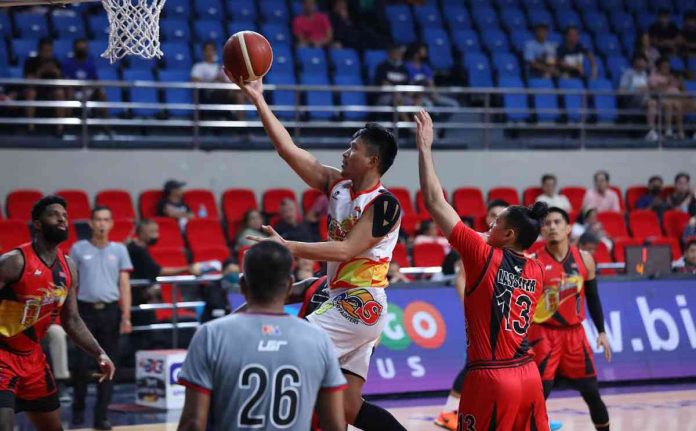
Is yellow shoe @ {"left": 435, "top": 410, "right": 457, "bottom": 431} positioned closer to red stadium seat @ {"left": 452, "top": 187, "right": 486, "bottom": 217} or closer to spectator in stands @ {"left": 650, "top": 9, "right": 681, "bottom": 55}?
red stadium seat @ {"left": 452, "top": 187, "right": 486, "bottom": 217}

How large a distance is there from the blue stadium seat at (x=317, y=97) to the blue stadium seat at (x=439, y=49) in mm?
2267

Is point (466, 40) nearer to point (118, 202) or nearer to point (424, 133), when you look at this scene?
point (118, 202)

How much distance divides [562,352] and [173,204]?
6.88 meters

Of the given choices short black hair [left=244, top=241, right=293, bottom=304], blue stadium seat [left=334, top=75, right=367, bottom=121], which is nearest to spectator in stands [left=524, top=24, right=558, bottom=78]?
blue stadium seat [left=334, top=75, right=367, bottom=121]

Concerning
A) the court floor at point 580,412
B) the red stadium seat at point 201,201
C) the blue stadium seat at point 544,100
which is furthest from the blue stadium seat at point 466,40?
the court floor at point 580,412

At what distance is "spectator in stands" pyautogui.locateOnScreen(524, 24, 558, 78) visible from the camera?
60.6ft

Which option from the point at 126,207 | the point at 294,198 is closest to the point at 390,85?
the point at 294,198

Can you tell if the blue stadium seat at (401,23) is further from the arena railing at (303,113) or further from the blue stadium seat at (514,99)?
the blue stadium seat at (514,99)

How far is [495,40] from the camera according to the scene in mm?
19047

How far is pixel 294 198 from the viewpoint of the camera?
15133 mm

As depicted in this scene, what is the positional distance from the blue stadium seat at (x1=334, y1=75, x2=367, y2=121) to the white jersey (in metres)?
10.4

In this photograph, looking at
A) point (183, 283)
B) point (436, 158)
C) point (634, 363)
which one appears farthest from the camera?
point (436, 158)

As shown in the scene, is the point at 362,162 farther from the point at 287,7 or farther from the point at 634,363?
the point at 287,7

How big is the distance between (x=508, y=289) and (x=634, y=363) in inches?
270
